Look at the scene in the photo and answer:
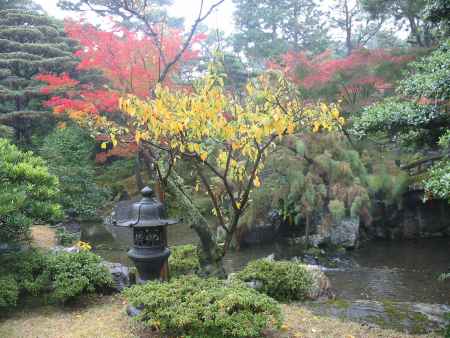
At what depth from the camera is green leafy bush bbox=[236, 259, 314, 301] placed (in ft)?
17.5

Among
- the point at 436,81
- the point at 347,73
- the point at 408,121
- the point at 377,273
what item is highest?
the point at 347,73

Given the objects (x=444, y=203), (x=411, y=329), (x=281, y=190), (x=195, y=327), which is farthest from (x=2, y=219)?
(x=444, y=203)

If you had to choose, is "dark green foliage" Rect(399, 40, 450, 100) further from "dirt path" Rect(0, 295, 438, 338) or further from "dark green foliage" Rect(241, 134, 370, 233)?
"dark green foliage" Rect(241, 134, 370, 233)

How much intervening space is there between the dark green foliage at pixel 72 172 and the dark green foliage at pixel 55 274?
5.65 m

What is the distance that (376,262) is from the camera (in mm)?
9641

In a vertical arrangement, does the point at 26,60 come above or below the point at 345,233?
above

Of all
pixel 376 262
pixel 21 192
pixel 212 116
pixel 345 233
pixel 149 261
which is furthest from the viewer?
pixel 345 233

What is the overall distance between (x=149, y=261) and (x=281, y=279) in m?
1.72

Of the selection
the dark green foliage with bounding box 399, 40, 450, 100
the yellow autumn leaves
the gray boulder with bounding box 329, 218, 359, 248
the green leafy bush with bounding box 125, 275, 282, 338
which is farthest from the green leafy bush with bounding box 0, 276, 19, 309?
the gray boulder with bounding box 329, 218, 359, 248

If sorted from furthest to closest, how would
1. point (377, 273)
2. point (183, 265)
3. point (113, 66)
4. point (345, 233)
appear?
point (113, 66) < point (345, 233) < point (377, 273) < point (183, 265)

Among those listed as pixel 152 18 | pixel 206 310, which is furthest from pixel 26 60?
pixel 206 310

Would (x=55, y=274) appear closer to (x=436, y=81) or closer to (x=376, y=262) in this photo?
(x=436, y=81)

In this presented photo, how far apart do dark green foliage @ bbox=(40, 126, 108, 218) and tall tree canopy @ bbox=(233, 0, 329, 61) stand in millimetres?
11635

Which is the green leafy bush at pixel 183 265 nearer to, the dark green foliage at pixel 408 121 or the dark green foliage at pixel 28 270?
the dark green foliage at pixel 28 270
